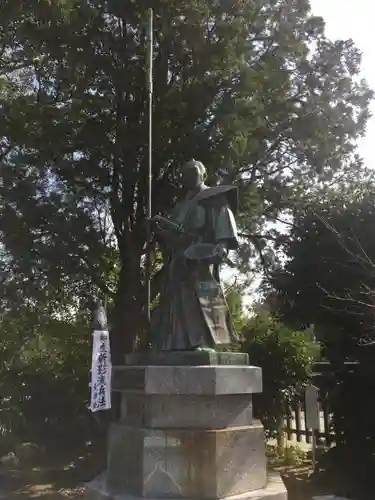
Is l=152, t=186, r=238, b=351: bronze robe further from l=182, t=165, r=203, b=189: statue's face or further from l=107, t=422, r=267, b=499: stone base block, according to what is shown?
l=107, t=422, r=267, b=499: stone base block

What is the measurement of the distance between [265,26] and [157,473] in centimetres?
938

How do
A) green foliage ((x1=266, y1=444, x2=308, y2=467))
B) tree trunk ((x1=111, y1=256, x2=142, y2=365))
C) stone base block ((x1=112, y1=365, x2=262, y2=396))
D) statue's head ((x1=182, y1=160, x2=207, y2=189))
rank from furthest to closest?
green foliage ((x1=266, y1=444, x2=308, y2=467))
tree trunk ((x1=111, y1=256, x2=142, y2=365))
statue's head ((x1=182, y1=160, x2=207, y2=189))
stone base block ((x1=112, y1=365, x2=262, y2=396))

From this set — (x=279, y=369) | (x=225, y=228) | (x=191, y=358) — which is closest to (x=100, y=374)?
(x=191, y=358)

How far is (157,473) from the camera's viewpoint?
4469mm

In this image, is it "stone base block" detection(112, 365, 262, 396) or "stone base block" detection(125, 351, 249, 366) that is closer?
"stone base block" detection(112, 365, 262, 396)

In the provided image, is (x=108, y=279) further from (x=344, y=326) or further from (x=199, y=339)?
(x=199, y=339)

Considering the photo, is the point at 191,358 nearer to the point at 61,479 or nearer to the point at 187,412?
the point at 187,412

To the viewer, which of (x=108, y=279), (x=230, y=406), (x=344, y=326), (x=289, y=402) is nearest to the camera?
(x=230, y=406)

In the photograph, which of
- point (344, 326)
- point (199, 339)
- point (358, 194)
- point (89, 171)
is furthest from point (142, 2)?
point (199, 339)

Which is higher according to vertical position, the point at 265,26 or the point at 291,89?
the point at 265,26

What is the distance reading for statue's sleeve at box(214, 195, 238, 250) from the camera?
5230mm

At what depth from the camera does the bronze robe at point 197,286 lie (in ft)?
16.7

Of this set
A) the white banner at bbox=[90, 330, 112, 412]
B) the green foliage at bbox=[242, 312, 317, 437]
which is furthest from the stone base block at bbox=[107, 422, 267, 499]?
the green foliage at bbox=[242, 312, 317, 437]

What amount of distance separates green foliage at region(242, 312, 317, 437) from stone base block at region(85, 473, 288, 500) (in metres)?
7.40
